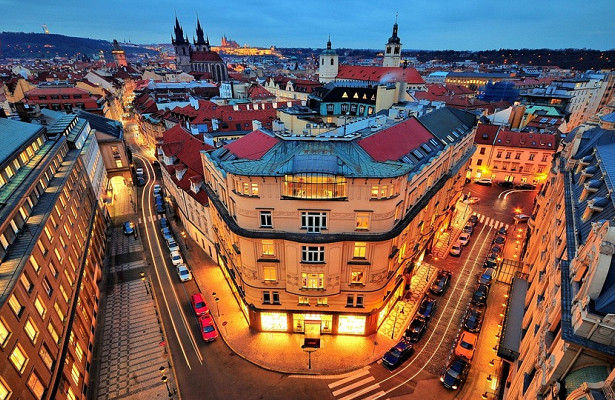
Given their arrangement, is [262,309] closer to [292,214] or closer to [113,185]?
[292,214]

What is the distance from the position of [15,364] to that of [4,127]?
35897mm

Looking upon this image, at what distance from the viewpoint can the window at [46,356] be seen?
2891 cm

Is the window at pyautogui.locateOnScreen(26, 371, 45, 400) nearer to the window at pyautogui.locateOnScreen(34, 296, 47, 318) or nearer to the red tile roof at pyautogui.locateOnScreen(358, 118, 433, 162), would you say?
the window at pyautogui.locateOnScreen(34, 296, 47, 318)

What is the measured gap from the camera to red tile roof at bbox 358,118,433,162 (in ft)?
132

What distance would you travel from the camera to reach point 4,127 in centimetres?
4403

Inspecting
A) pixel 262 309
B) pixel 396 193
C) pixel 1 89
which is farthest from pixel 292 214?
pixel 1 89

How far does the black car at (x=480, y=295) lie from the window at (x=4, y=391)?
54.2 metres

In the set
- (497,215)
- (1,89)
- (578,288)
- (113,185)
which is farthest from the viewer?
(1,89)

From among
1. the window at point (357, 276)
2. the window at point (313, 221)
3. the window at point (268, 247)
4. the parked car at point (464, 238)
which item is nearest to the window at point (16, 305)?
the window at point (268, 247)

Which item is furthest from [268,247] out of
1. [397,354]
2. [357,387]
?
[397,354]

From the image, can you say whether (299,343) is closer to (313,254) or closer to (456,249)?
(313,254)

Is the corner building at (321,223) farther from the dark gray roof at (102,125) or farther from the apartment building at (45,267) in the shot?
the dark gray roof at (102,125)

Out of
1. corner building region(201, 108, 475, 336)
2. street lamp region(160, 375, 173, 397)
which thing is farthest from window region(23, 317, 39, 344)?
corner building region(201, 108, 475, 336)

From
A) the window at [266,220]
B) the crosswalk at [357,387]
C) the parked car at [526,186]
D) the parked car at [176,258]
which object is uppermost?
the window at [266,220]
